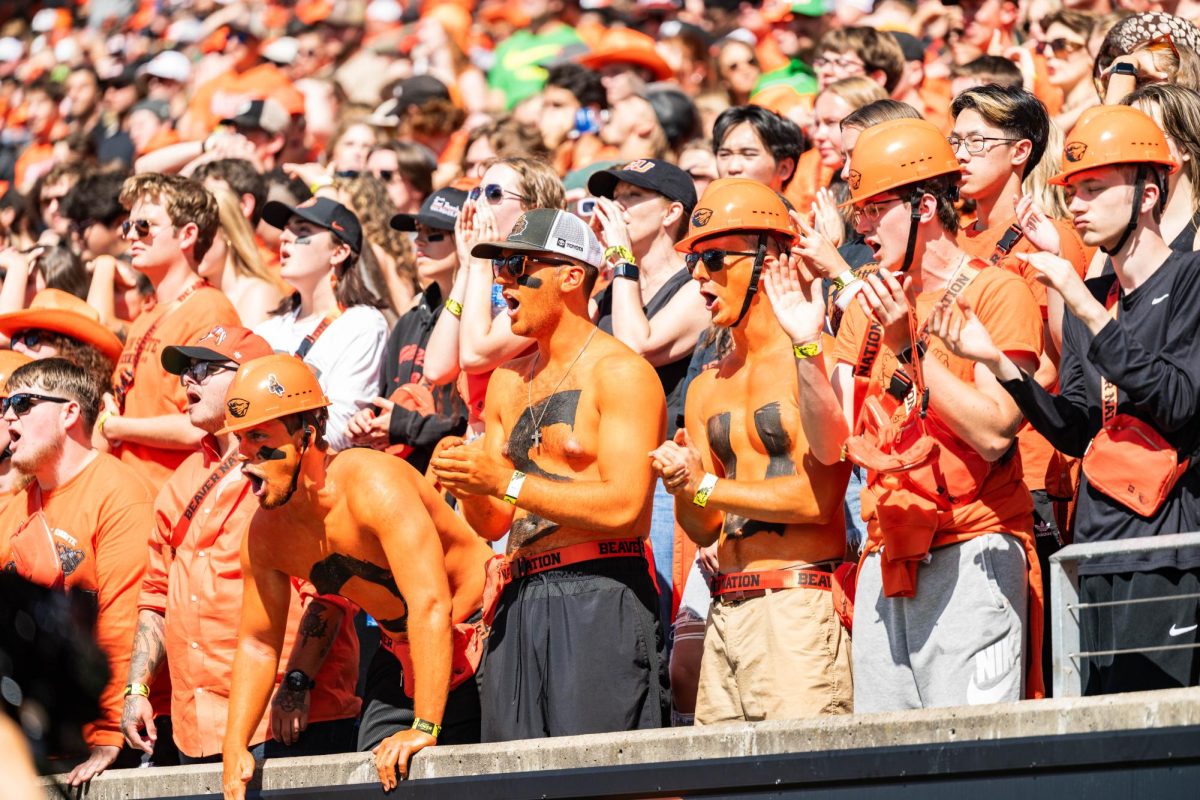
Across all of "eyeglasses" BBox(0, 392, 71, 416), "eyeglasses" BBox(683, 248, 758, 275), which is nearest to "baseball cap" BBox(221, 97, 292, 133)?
"eyeglasses" BBox(0, 392, 71, 416)

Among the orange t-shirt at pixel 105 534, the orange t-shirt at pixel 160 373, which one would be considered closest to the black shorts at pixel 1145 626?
the orange t-shirt at pixel 105 534

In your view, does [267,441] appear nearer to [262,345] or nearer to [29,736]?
[262,345]

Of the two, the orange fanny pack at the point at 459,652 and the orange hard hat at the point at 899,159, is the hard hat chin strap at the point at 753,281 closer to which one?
the orange hard hat at the point at 899,159

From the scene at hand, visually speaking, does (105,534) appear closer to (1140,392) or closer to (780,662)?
(780,662)

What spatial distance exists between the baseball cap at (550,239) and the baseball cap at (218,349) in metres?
1.44

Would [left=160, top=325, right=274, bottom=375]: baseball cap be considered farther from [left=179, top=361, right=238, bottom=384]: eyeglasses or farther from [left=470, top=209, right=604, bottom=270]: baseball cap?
[left=470, top=209, right=604, bottom=270]: baseball cap

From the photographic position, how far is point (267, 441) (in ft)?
23.7

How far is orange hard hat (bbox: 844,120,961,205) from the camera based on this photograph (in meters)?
6.54

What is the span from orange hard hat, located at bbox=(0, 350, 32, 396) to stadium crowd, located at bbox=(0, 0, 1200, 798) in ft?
0.06

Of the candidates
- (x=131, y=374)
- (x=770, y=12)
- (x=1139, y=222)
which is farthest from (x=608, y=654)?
(x=770, y=12)

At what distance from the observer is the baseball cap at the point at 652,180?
852cm

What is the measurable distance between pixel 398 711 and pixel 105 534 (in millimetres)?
1980

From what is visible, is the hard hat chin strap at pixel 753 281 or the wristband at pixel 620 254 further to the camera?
the wristband at pixel 620 254

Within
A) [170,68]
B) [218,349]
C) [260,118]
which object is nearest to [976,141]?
[218,349]
